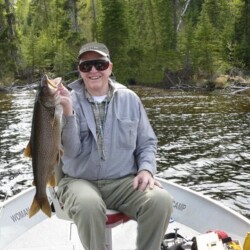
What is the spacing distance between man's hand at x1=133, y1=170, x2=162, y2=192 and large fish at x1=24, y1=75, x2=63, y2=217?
0.69 meters

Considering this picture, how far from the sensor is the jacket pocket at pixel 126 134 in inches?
149

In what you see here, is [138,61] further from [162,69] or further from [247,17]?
[247,17]

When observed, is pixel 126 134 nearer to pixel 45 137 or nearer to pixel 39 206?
pixel 45 137

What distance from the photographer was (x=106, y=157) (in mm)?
3705

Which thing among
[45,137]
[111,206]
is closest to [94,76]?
[45,137]

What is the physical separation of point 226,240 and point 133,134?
3.97ft

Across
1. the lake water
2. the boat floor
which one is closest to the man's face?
the boat floor

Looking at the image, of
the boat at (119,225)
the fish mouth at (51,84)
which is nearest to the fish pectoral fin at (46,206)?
the fish mouth at (51,84)

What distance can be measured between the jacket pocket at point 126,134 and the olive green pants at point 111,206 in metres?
0.30

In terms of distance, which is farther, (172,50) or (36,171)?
(172,50)

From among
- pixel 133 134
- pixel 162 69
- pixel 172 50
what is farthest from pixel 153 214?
pixel 172 50

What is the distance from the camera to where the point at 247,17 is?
3697 cm

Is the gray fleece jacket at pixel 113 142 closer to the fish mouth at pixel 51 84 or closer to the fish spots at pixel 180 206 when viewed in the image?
the fish mouth at pixel 51 84

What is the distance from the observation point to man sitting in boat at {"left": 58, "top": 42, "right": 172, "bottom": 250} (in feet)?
11.1
